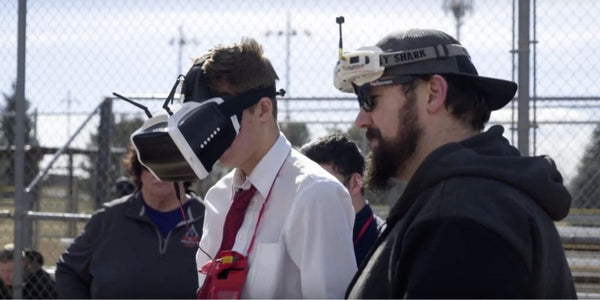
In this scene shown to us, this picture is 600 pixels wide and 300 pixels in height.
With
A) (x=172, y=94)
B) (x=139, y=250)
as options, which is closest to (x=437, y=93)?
(x=172, y=94)

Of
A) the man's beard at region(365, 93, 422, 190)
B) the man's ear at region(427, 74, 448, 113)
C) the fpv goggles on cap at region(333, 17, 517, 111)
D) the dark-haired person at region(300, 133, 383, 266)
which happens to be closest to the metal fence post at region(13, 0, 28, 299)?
the dark-haired person at region(300, 133, 383, 266)

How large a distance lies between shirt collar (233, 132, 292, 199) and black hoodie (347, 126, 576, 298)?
0.74m

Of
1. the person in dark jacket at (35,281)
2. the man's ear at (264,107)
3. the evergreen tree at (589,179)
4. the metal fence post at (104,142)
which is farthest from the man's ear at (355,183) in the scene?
the metal fence post at (104,142)

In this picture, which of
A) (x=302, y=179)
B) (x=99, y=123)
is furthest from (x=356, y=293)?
(x=99, y=123)

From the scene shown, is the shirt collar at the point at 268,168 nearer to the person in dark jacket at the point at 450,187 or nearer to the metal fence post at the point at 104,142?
the person in dark jacket at the point at 450,187

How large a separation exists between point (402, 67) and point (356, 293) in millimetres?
620

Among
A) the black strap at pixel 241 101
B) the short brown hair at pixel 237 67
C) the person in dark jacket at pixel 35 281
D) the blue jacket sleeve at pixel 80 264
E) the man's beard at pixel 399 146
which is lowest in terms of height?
the person in dark jacket at pixel 35 281

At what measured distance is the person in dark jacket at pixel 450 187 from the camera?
1.75 m

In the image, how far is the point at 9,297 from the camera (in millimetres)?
6375

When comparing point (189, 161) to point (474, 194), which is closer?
point (474, 194)

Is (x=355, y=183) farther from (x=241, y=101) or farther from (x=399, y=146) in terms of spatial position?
(x=399, y=146)

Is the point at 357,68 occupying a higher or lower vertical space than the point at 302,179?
higher

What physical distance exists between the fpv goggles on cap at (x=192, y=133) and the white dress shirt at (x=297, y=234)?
19cm

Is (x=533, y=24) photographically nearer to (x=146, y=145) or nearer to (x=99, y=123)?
(x=146, y=145)
